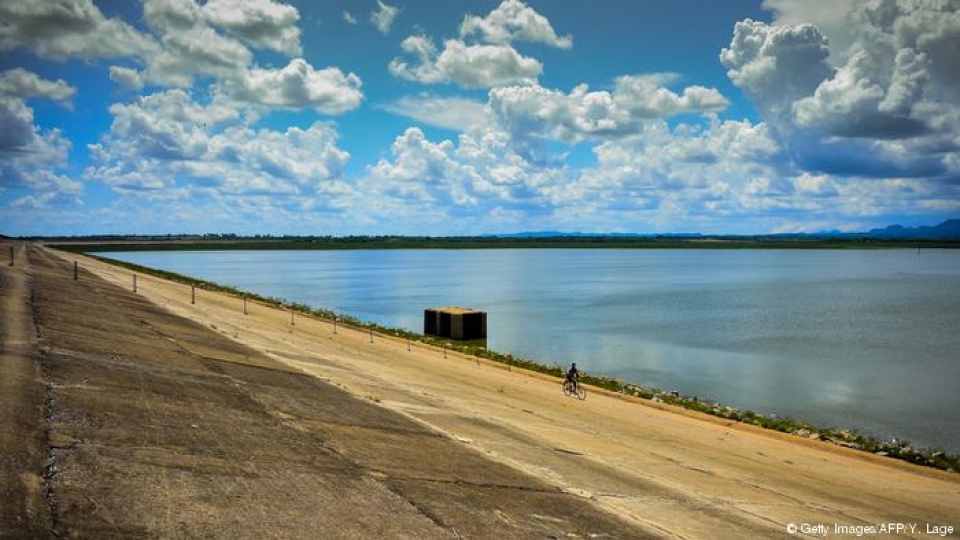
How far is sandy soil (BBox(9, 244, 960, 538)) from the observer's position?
12.0 meters

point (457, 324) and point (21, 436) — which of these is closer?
point (21, 436)

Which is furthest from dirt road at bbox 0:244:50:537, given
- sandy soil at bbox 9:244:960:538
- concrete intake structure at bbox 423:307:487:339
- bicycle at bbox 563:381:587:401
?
concrete intake structure at bbox 423:307:487:339

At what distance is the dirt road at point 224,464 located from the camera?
22.5 feet

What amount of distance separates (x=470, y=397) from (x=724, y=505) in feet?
39.1

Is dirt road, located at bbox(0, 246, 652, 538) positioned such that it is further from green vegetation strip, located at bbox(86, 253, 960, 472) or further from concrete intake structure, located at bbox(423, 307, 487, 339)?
concrete intake structure, located at bbox(423, 307, 487, 339)

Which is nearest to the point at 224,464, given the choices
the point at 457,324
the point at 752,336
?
the point at 457,324

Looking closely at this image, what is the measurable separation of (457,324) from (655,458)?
128ft

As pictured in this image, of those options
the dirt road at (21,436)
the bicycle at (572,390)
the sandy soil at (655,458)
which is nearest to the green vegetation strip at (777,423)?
the sandy soil at (655,458)

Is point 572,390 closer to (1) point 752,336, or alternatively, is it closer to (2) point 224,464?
(2) point 224,464

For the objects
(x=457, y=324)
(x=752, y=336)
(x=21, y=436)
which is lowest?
(x=752, y=336)

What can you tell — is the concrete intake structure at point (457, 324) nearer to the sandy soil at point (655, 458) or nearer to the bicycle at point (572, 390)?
the sandy soil at point (655, 458)

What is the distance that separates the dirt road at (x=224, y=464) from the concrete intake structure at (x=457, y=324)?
39.2 meters

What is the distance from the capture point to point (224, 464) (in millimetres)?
8727

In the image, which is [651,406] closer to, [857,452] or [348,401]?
[857,452]
